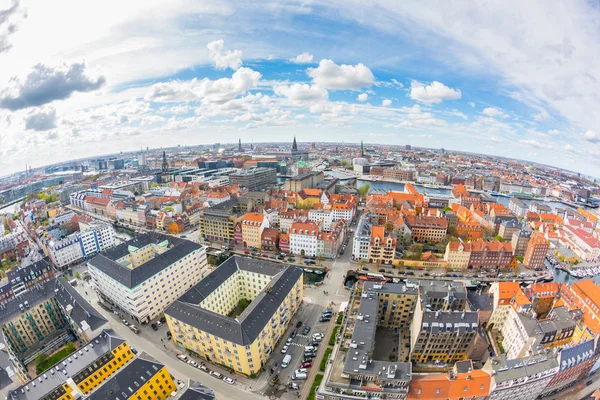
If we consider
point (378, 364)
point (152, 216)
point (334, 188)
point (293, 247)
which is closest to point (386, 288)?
point (378, 364)

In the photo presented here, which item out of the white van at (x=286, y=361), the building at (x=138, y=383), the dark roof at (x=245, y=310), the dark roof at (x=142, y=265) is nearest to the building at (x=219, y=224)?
the dark roof at (x=142, y=265)

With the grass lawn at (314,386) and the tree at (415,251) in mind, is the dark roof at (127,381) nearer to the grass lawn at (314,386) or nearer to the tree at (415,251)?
the grass lawn at (314,386)

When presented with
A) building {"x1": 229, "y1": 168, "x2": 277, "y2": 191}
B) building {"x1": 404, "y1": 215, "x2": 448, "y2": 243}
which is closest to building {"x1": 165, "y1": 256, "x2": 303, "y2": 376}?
building {"x1": 404, "y1": 215, "x2": 448, "y2": 243}

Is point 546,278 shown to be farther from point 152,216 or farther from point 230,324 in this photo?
point 152,216

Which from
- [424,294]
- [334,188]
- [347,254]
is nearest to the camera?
[424,294]

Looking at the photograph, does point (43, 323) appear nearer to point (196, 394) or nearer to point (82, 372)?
point (82, 372)

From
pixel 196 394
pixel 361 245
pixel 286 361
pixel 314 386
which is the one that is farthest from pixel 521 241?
pixel 196 394
